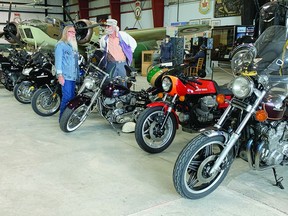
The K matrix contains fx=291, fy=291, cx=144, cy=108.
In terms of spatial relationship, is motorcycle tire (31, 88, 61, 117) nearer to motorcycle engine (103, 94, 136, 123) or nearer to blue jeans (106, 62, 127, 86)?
blue jeans (106, 62, 127, 86)

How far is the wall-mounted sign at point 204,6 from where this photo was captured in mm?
13840

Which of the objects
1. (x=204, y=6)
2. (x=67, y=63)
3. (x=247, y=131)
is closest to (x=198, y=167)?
(x=247, y=131)

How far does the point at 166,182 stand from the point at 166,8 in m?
14.8

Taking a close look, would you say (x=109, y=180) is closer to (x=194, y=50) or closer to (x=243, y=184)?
(x=243, y=184)

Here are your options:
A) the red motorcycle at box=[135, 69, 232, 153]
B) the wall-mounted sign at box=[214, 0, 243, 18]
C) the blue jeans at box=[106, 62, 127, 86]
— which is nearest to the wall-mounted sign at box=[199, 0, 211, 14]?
the wall-mounted sign at box=[214, 0, 243, 18]

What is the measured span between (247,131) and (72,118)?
8.39ft

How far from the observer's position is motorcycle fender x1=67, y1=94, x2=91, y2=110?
396 centimetres

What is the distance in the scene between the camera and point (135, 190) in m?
2.51

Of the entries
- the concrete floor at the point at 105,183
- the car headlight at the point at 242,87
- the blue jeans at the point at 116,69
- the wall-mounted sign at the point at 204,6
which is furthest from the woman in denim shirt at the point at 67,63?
the wall-mounted sign at the point at 204,6

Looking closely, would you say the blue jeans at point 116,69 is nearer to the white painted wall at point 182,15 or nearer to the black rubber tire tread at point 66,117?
the black rubber tire tread at point 66,117

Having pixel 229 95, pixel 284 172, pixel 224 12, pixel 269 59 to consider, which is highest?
pixel 224 12

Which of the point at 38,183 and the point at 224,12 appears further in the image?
the point at 224,12

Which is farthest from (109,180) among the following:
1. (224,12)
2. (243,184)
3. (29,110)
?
(224,12)

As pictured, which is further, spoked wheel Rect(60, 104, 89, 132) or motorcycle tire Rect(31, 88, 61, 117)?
motorcycle tire Rect(31, 88, 61, 117)
